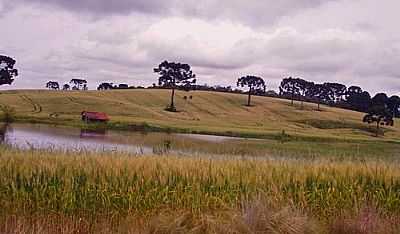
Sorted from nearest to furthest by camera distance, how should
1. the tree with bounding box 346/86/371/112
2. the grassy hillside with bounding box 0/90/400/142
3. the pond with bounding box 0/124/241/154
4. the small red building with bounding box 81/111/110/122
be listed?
the pond with bounding box 0/124/241/154 → the small red building with bounding box 81/111/110/122 → the grassy hillside with bounding box 0/90/400/142 → the tree with bounding box 346/86/371/112

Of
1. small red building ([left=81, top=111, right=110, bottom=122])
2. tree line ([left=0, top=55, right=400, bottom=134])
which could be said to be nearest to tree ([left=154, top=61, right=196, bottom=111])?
tree line ([left=0, top=55, right=400, bottom=134])

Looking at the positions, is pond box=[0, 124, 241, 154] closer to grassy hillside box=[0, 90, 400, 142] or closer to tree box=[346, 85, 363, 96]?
grassy hillside box=[0, 90, 400, 142]

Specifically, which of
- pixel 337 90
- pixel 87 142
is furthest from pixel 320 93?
pixel 87 142

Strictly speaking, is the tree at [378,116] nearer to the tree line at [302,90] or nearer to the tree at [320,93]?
the tree line at [302,90]

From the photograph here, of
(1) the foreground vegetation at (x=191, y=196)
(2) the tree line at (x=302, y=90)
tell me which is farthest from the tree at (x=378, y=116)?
(1) the foreground vegetation at (x=191, y=196)

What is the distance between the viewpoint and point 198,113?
359 feet

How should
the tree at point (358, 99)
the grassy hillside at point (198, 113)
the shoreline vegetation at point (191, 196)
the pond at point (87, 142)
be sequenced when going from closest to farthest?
the shoreline vegetation at point (191, 196) < the pond at point (87, 142) < the grassy hillside at point (198, 113) < the tree at point (358, 99)

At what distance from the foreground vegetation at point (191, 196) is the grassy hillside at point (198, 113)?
2152 inches

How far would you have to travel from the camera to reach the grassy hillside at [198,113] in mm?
77750

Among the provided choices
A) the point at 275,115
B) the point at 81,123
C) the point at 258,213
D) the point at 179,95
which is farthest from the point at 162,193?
the point at 179,95

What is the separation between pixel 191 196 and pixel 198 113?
315ft

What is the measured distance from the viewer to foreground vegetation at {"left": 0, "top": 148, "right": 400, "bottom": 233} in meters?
10.4

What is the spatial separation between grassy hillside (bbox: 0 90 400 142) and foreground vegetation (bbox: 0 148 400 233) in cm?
5465

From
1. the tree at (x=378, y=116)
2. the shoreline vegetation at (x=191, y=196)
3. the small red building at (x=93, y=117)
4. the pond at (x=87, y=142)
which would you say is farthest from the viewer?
the tree at (x=378, y=116)
